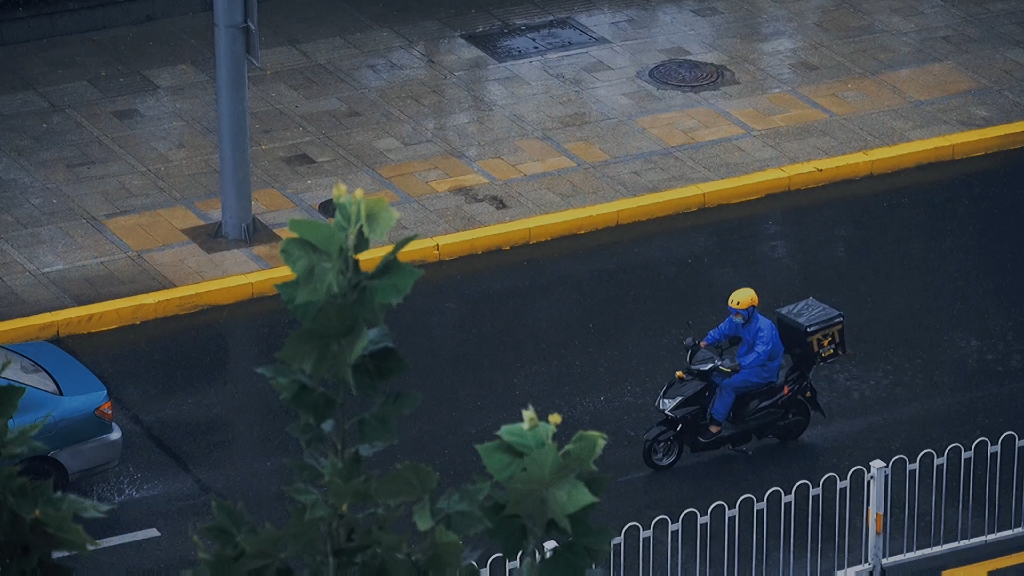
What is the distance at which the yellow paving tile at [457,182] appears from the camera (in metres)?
15.5

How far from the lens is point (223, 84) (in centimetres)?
1442

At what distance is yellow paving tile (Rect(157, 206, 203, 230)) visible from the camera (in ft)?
48.7

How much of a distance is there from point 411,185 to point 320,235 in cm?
1162

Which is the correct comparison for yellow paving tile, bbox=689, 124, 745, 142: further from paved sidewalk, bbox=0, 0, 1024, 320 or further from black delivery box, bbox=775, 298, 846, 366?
black delivery box, bbox=775, 298, 846, 366

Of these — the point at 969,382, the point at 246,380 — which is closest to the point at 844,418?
the point at 969,382

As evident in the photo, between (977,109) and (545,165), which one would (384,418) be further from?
(977,109)

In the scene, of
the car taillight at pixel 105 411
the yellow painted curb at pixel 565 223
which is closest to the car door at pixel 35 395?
the car taillight at pixel 105 411

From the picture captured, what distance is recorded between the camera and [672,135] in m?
16.6

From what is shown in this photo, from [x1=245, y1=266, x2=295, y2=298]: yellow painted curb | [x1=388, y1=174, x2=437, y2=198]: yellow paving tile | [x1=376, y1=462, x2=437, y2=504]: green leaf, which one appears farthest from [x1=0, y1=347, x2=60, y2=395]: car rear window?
[x1=376, y1=462, x2=437, y2=504]: green leaf

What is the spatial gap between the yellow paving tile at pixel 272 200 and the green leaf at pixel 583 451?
11168 millimetres

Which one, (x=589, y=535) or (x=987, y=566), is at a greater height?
(x=589, y=535)

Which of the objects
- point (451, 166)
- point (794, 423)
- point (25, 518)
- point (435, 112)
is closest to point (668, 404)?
point (794, 423)

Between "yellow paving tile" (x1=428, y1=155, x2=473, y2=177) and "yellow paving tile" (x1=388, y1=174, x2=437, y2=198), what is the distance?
33cm

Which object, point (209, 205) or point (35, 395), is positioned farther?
point (209, 205)
